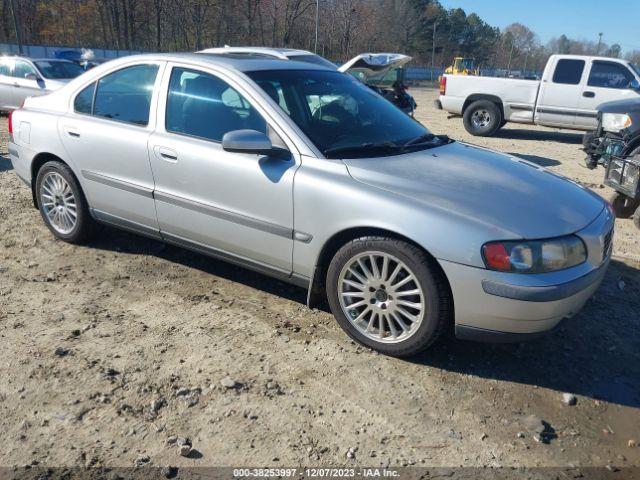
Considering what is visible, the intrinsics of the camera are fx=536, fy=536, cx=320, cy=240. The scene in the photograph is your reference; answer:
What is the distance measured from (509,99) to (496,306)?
11.2m

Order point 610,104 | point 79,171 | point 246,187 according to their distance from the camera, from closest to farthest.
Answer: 1. point 246,187
2. point 79,171
3. point 610,104

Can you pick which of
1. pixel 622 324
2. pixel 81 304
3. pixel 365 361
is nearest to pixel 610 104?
pixel 622 324

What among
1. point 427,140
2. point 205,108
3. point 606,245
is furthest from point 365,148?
point 606,245

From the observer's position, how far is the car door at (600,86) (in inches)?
463

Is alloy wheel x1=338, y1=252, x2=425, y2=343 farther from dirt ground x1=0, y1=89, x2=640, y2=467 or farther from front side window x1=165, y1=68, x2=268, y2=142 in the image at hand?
Result: front side window x1=165, y1=68, x2=268, y2=142

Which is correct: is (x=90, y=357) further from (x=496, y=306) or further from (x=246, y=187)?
(x=496, y=306)

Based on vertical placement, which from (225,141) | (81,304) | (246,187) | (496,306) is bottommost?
(81,304)

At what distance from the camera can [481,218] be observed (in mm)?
2848

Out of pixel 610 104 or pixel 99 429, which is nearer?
pixel 99 429

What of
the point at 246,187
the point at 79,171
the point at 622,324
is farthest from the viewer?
the point at 79,171

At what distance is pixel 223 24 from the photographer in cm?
5172

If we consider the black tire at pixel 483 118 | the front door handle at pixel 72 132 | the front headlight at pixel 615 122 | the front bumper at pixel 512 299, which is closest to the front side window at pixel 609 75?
the black tire at pixel 483 118

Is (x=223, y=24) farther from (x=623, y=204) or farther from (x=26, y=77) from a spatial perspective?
(x=623, y=204)

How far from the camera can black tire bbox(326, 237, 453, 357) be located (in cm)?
293
